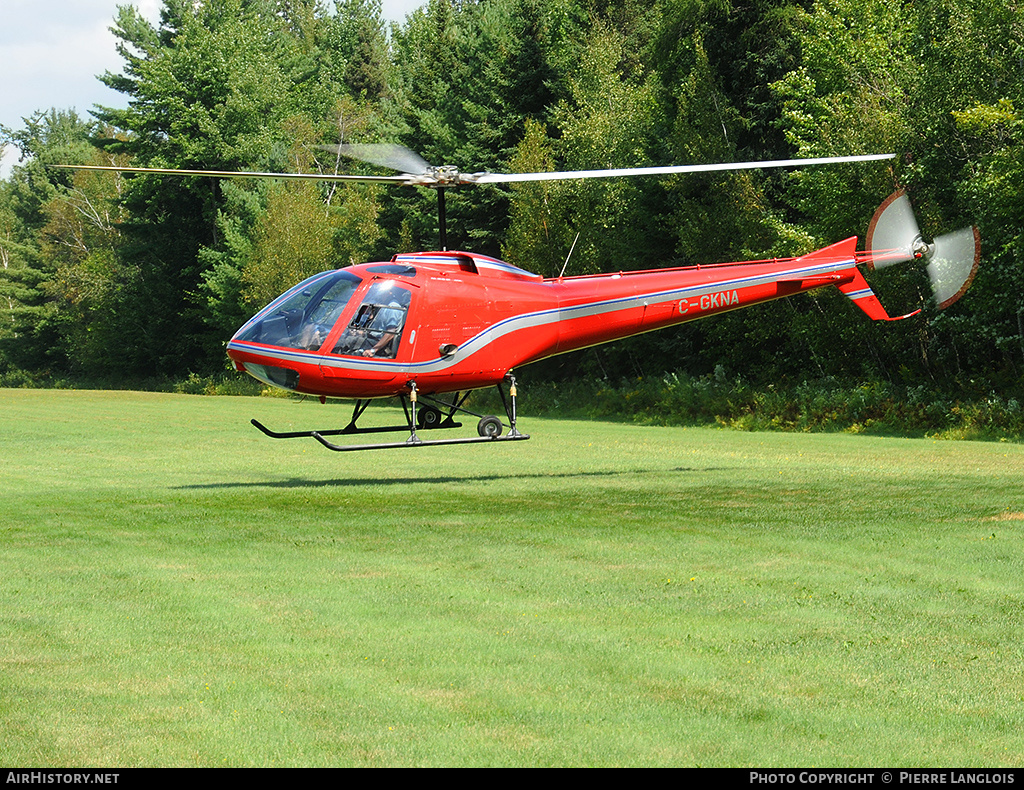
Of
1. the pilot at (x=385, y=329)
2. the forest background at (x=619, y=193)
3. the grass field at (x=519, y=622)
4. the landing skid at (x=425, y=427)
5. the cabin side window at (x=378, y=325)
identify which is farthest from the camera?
the forest background at (x=619, y=193)

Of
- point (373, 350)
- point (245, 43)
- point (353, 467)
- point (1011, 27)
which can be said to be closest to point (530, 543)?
point (373, 350)

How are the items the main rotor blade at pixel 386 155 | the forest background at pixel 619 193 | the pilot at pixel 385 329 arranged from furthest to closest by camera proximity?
the forest background at pixel 619 193, the pilot at pixel 385 329, the main rotor blade at pixel 386 155

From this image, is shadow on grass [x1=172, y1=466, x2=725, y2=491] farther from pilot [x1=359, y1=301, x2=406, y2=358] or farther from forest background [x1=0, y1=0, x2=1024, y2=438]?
forest background [x1=0, y1=0, x2=1024, y2=438]

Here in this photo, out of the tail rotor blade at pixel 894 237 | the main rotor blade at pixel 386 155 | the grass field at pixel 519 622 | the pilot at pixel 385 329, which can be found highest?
the main rotor blade at pixel 386 155

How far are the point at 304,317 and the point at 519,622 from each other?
354 inches

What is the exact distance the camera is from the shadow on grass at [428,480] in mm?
19297

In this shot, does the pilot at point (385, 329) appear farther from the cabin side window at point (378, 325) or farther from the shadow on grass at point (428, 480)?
the shadow on grass at point (428, 480)

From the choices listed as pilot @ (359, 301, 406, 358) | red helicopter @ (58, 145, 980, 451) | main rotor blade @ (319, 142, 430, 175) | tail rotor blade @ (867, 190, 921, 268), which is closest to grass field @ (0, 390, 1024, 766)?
red helicopter @ (58, 145, 980, 451)

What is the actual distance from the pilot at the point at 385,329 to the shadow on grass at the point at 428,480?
9.53 feet

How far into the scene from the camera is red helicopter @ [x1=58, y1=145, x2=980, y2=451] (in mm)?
16969

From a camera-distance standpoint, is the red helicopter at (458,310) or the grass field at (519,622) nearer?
the grass field at (519,622)

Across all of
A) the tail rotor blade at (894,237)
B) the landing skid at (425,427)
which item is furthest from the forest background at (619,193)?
the tail rotor blade at (894,237)

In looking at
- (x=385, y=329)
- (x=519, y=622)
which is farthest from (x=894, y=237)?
(x=519, y=622)

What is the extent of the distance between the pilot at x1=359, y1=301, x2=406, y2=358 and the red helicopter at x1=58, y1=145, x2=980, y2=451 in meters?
0.01
